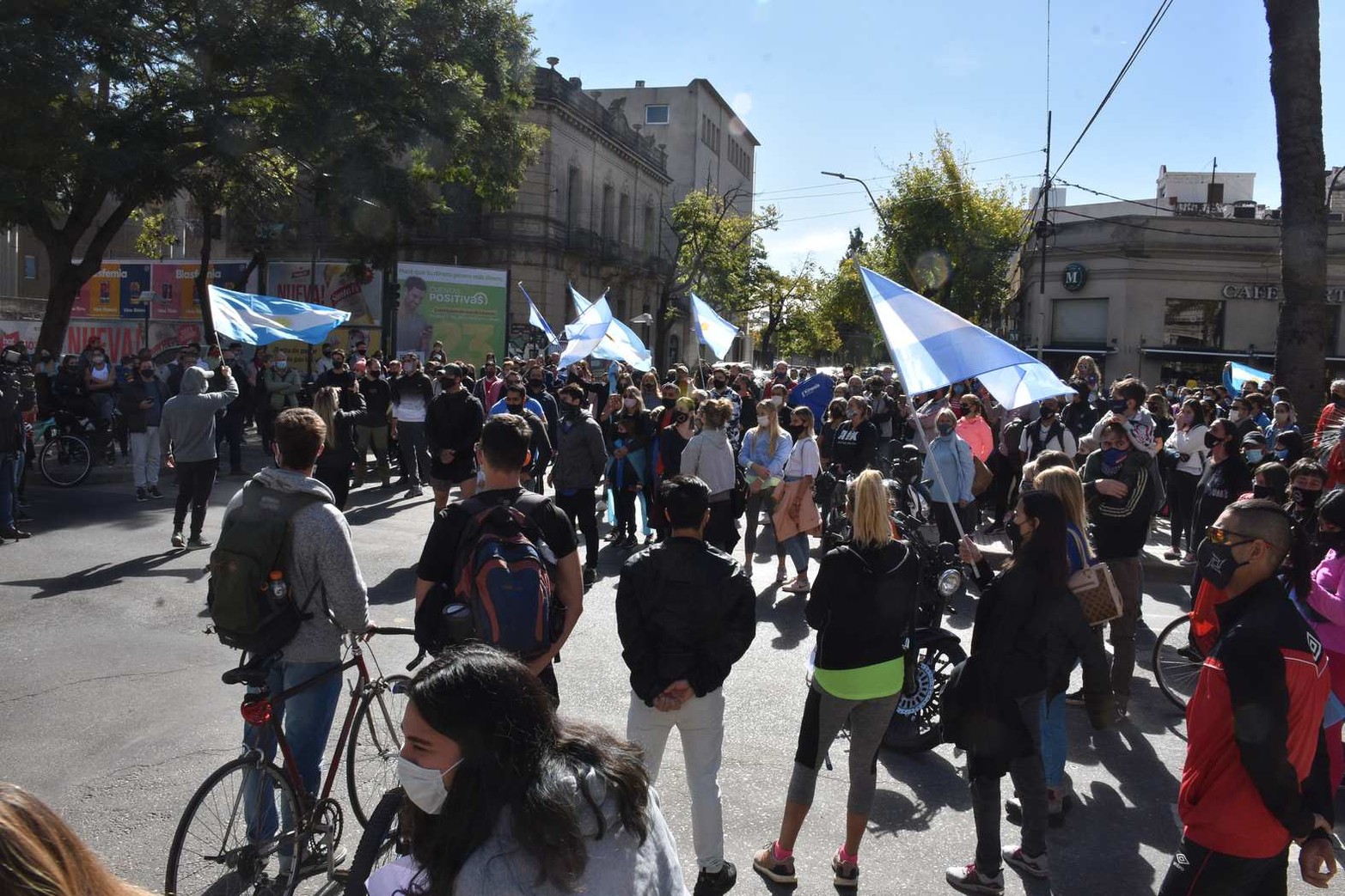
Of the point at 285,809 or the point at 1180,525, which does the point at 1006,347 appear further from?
the point at 1180,525

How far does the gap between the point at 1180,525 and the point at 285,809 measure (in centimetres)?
1054

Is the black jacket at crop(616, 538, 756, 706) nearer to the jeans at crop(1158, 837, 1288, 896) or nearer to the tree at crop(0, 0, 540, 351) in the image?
the jeans at crop(1158, 837, 1288, 896)

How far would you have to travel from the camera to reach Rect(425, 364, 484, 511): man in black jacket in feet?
33.2

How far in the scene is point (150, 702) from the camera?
5.90 m

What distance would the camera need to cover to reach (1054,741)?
15.9ft

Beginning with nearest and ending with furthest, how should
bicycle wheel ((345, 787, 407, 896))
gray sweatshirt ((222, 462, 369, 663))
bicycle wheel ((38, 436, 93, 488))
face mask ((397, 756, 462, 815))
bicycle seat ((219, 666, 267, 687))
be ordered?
face mask ((397, 756, 462, 815)) → bicycle wheel ((345, 787, 407, 896)) → bicycle seat ((219, 666, 267, 687)) → gray sweatshirt ((222, 462, 369, 663)) → bicycle wheel ((38, 436, 93, 488))

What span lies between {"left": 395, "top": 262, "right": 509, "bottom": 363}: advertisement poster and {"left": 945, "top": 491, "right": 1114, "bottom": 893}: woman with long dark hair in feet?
76.9

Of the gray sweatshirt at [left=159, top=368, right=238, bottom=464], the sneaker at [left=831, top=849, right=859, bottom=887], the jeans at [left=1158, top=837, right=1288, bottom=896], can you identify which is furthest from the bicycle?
the gray sweatshirt at [left=159, top=368, right=238, bottom=464]

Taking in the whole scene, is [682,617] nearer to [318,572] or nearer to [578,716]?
[318,572]

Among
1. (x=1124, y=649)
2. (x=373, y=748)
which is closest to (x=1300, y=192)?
(x=1124, y=649)

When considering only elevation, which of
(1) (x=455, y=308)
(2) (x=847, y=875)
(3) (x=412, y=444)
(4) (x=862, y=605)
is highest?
(1) (x=455, y=308)

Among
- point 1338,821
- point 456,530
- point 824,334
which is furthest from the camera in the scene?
point 824,334

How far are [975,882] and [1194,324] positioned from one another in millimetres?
35873

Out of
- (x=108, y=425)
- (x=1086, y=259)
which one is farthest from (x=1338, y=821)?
(x=1086, y=259)
